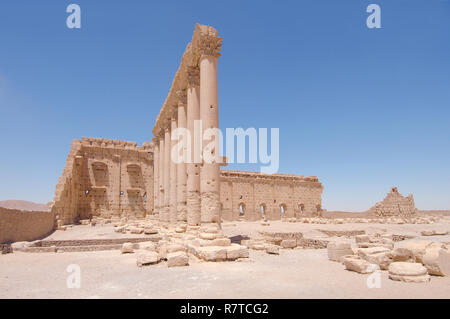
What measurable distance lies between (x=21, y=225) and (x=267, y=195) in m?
28.9

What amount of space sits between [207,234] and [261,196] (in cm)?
2943

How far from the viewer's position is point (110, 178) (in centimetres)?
3002

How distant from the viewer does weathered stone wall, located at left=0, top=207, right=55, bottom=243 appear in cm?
1334

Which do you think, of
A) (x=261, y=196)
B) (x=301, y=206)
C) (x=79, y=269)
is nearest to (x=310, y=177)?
(x=301, y=206)

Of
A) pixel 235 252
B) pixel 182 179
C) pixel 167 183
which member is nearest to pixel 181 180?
pixel 182 179

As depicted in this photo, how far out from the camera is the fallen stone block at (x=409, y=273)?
568 centimetres

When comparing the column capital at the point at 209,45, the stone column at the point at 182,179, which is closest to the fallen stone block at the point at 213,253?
the stone column at the point at 182,179

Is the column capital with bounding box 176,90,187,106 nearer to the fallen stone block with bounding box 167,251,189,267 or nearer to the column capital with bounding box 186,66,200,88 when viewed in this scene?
the column capital with bounding box 186,66,200,88

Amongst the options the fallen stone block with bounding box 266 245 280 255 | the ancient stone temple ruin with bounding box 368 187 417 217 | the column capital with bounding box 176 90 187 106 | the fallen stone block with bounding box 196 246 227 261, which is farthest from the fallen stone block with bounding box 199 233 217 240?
the ancient stone temple ruin with bounding box 368 187 417 217

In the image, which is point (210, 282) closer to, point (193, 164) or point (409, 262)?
point (409, 262)

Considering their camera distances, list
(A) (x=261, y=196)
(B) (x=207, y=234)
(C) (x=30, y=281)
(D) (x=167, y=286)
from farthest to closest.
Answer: (A) (x=261, y=196) < (B) (x=207, y=234) < (C) (x=30, y=281) < (D) (x=167, y=286)

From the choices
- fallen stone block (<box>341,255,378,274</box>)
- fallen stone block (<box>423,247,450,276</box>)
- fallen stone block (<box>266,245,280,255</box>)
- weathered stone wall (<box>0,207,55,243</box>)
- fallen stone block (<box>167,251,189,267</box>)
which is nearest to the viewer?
fallen stone block (<box>423,247,450,276</box>)
